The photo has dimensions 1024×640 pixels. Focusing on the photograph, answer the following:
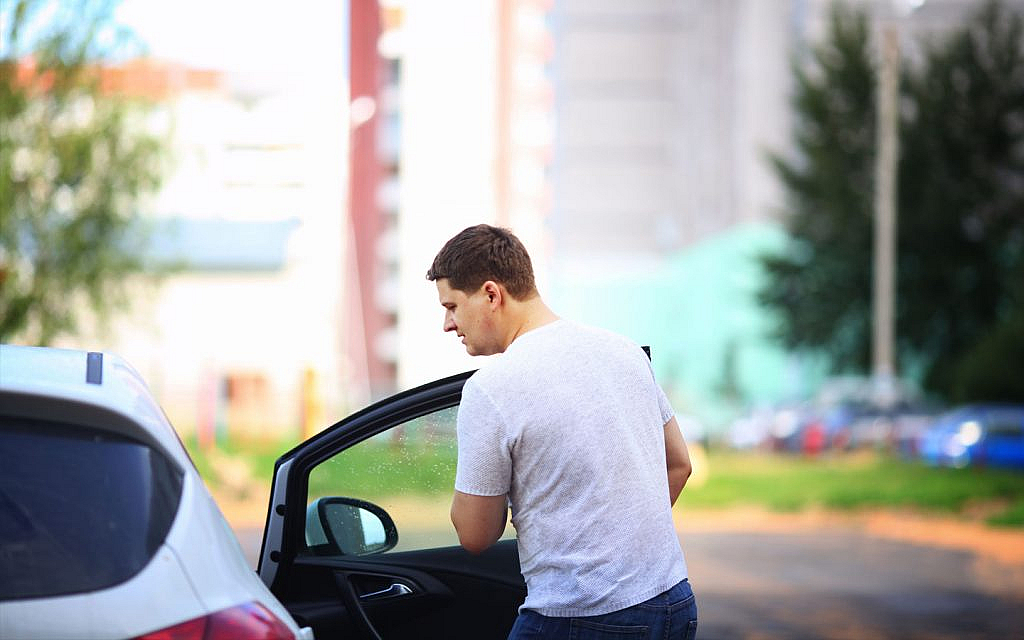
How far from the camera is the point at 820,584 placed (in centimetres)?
1430

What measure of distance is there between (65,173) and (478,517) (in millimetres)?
19329

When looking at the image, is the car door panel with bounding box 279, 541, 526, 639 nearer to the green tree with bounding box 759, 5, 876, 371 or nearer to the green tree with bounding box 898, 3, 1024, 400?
the green tree with bounding box 898, 3, 1024, 400

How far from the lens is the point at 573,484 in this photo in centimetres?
307

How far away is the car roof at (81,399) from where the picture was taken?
9.07 ft

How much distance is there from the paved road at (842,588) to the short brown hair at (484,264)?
727 centimetres

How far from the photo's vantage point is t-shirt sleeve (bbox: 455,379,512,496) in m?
3.03

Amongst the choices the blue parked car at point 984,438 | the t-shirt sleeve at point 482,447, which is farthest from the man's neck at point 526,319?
the blue parked car at point 984,438

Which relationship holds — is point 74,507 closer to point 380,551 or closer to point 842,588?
point 380,551

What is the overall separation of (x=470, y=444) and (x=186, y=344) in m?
51.5

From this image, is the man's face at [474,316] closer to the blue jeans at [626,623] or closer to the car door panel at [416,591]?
the blue jeans at [626,623]

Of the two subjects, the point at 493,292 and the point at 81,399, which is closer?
the point at 81,399

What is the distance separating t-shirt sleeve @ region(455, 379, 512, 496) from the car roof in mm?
525

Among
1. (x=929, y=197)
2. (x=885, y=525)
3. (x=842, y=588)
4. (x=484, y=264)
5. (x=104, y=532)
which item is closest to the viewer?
(x=104, y=532)

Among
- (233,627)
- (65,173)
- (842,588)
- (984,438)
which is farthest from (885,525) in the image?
(233,627)
